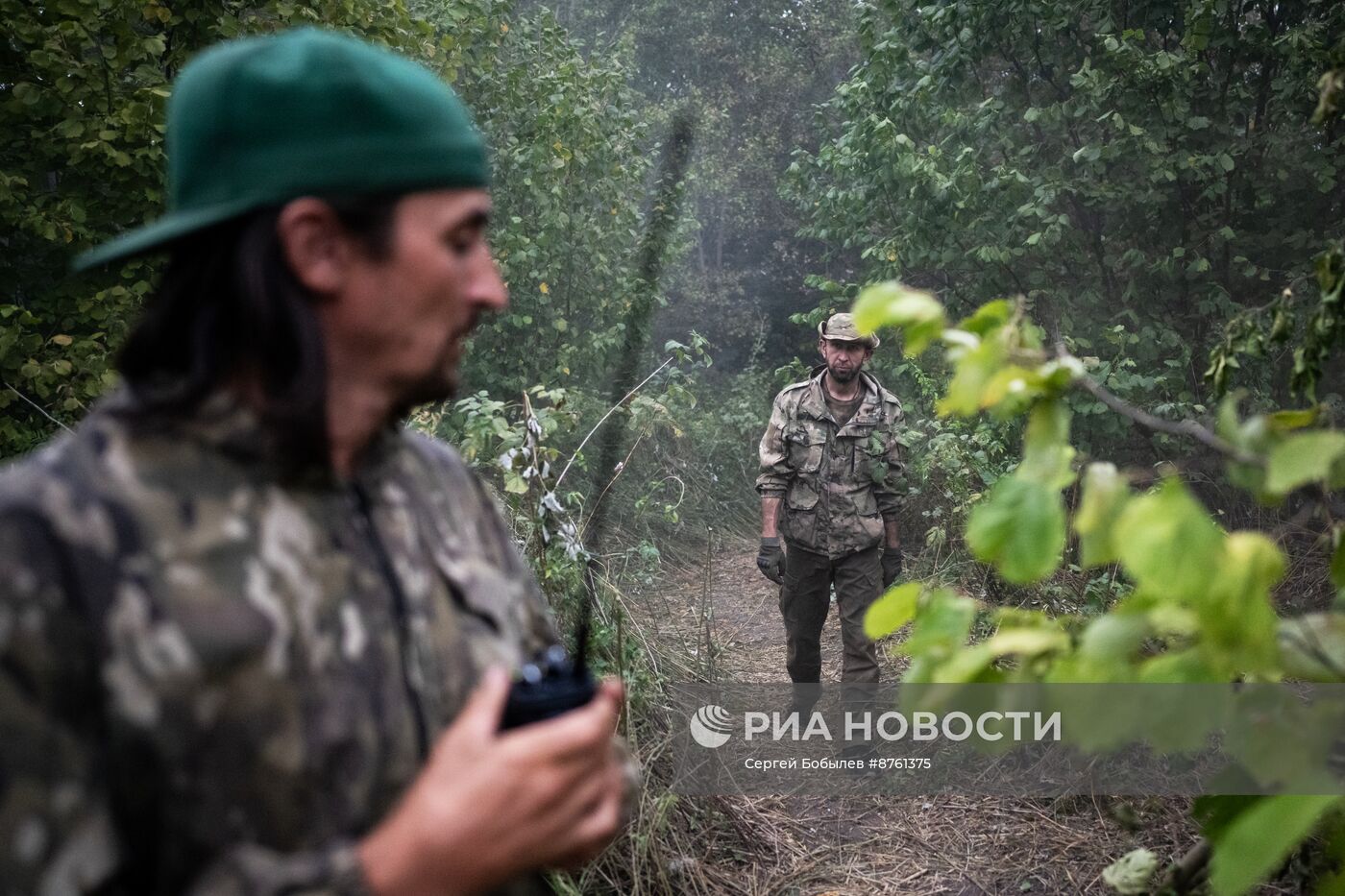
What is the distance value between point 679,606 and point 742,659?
99 centimetres

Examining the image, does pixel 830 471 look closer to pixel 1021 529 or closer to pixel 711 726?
pixel 711 726

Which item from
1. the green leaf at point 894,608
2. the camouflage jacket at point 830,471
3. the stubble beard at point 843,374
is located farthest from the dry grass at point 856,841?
the green leaf at point 894,608

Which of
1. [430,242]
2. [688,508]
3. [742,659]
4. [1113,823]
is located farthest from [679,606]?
[430,242]

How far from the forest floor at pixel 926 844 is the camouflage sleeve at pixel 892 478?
3.99 feet

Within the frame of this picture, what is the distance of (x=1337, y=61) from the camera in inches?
83.4

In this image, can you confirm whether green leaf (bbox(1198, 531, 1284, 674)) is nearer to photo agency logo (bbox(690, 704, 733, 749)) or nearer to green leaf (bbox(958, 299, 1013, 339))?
green leaf (bbox(958, 299, 1013, 339))

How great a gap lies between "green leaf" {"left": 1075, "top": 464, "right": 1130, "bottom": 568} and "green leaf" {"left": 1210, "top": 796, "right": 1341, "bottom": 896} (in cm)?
29

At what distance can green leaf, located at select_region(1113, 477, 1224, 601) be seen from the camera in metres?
0.98

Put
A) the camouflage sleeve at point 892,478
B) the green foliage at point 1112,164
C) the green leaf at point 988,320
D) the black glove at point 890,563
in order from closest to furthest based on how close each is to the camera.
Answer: the green leaf at point 988,320, the camouflage sleeve at point 892,478, the black glove at point 890,563, the green foliage at point 1112,164

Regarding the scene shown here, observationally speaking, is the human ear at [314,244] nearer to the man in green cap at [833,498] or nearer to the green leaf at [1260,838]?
the green leaf at [1260,838]

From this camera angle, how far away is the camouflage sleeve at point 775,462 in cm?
549

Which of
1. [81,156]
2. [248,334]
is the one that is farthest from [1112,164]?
[248,334]

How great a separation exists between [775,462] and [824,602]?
767mm

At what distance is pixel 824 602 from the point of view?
550 centimetres
